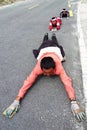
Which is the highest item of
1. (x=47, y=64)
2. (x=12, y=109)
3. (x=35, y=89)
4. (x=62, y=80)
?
(x=47, y=64)

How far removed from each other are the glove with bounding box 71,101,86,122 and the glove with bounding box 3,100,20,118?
0.98 m

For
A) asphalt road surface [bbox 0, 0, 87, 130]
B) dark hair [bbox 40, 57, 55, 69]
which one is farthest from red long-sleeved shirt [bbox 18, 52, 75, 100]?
dark hair [bbox 40, 57, 55, 69]

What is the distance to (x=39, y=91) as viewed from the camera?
17.8ft

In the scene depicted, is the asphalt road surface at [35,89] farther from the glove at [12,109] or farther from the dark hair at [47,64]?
the dark hair at [47,64]

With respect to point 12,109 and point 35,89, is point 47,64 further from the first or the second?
point 12,109

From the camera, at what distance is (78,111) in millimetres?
4422

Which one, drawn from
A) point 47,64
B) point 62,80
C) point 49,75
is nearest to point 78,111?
point 62,80

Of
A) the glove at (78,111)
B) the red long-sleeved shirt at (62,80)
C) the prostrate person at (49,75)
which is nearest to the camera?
the glove at (78,111)

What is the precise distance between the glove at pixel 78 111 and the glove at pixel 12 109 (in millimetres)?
984

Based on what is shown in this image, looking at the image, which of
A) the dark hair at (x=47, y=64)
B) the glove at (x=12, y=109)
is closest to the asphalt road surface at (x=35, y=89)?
the glove at (x=12, y=109)

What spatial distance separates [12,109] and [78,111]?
3.74ft

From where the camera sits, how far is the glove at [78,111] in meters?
4.32

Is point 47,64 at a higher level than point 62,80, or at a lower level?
higher

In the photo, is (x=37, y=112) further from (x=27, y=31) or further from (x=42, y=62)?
(x=27, y=31)
